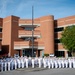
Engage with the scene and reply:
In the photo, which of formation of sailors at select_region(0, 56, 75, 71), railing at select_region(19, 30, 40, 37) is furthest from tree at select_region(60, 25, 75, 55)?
formation of sailors at select_region(0, 56, 75, 71)

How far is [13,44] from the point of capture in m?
54.2

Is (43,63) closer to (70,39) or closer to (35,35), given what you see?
(70,39)

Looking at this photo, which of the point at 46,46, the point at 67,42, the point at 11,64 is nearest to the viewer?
the point at 11,64

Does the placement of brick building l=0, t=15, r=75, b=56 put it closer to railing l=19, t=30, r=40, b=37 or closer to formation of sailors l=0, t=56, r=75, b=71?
railing l=19, t=30, r=40, b=37

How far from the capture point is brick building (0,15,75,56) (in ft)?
175

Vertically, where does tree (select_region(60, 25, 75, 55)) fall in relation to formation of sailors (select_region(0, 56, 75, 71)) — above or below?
above

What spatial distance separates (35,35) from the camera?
56.2 meters

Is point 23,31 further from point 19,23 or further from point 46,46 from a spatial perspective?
point 46,46

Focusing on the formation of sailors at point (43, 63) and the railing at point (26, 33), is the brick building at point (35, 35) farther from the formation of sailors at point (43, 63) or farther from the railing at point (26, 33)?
the formation of sailors at point (43, 63)

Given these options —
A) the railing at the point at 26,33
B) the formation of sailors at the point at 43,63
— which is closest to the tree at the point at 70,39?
the railing at the point at 26,33

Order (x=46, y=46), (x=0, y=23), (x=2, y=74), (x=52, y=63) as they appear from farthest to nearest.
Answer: (x=0, y=23), (x=46, y=46), (x=52, y=63), (x=2, y=74)

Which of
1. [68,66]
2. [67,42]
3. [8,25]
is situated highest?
[8,25]

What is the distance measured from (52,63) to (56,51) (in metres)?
31.6

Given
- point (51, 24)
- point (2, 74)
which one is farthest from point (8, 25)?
point (2, 74)
